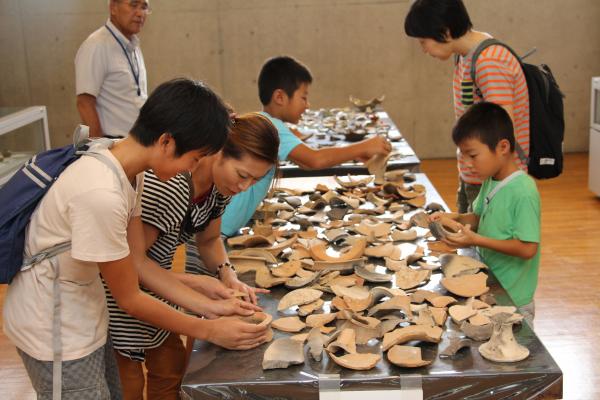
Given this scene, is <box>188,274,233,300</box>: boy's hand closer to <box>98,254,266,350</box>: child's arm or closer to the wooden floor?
<box>98,254,266,350</box>: child's arm

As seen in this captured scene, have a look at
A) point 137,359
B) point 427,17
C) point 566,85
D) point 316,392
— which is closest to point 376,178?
point 427,17

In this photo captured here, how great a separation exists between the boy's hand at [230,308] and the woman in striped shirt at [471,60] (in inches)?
48.3

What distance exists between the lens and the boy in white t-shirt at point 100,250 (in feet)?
4.94

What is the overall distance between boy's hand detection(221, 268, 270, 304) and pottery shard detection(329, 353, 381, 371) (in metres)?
0.43

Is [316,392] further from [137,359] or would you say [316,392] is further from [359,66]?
[359,66]

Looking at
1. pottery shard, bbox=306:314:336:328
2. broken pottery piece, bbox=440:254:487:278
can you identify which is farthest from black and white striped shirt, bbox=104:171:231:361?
broken pottery piece, bbox=440:254:487:278

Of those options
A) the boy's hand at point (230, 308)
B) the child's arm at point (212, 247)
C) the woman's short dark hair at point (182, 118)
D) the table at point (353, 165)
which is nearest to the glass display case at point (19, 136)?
the table at point (353, 165)

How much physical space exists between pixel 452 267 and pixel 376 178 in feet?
3.90

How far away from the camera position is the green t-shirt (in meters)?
2.30

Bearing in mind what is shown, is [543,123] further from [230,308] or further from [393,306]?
[230,308]

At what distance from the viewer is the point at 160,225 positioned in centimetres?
198

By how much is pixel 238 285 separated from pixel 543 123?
1.55 m

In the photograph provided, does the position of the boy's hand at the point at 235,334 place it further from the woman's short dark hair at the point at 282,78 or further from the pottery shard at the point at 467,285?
the woman's short dark hair at the point at 282,78

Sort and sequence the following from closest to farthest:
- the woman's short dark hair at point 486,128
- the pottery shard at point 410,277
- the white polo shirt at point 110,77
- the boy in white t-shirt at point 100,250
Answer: the boy in white t-shirt at point 100,250 → the pottery shard at point 410,277 → the woman's short dark hair at point 486,128 → the white polo shirt at point 110,77
